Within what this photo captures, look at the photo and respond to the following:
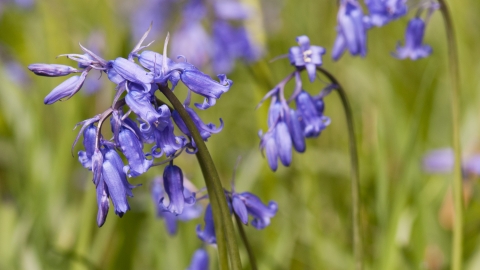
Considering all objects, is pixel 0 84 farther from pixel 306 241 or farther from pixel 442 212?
pixel 442 212

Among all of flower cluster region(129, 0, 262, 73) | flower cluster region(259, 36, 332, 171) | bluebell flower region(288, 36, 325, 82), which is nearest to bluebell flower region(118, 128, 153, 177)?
flower cluster region(259, 36, 332, 171)

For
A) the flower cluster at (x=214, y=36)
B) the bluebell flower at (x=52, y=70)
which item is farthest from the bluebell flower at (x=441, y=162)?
the bluebell flower at (x=52, y=70)

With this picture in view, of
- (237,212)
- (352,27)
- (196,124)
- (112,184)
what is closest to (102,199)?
(112,184)

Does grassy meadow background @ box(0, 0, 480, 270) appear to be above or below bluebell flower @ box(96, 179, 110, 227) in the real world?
above

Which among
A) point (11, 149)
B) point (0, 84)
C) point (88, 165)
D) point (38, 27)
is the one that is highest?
point (38, 27)

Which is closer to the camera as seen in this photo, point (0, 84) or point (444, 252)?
point (444, 252)

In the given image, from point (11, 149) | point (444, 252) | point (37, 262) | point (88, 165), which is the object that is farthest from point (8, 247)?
point (444, 252)

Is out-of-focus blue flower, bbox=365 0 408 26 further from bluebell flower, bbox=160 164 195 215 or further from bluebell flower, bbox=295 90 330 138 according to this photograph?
bluebell flower, bbox=160 164 195 215

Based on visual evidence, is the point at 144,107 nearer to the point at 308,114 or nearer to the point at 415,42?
the point at 308,114
